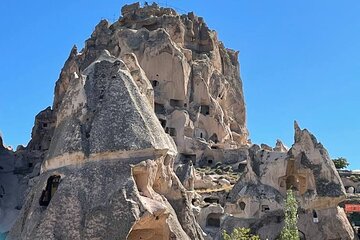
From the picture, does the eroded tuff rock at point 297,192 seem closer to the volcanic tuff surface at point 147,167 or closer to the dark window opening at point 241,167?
the volcanic tuff surface at point 147,167

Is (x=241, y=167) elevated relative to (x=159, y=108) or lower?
lower

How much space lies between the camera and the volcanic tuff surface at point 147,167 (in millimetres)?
12898

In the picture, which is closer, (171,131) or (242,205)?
(242,205)

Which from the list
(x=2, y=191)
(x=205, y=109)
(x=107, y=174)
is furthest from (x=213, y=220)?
(x=107, y=174)

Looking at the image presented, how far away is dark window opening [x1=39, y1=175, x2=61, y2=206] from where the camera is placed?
549 inches

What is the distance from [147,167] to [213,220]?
26.0 meters

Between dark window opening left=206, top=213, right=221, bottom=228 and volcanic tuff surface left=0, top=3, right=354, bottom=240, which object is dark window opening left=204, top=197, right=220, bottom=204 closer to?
volcanic tuff surface left=0, top=3, right=354, bottom=240

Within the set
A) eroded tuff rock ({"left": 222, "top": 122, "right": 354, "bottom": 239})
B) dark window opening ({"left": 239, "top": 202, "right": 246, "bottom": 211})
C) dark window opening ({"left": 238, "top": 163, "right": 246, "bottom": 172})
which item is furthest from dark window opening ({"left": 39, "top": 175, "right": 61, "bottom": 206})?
dark window opening ({"left": 238, "top": 163, "right": 246, "bottom": 172})

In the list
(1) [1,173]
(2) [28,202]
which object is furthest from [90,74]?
(1) [1,173]

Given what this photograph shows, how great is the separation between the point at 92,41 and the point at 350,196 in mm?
39852

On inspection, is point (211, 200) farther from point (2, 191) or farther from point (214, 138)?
point (2, 191)

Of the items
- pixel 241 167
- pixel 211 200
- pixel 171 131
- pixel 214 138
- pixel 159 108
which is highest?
pixel 159 108

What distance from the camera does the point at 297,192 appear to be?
25438 mm

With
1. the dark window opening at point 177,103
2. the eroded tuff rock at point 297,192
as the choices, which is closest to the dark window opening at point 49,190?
the eroded tuff rock at point 297,192
